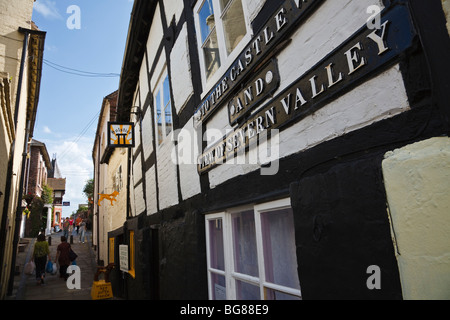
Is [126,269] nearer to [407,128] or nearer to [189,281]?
[189,281]

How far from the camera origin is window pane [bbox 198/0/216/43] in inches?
144

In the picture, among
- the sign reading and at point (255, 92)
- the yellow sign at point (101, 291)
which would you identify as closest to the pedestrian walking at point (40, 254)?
the yellow sign at point (101, 291)

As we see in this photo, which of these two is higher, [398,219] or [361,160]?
[361,160]

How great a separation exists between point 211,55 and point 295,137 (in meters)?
2.17

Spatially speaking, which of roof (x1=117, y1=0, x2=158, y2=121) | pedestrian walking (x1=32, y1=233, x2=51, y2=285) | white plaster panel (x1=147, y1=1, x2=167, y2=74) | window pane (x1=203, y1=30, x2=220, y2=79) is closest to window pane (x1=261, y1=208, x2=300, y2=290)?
window pane (x1=203, y1=30, x2=220, y2=79)

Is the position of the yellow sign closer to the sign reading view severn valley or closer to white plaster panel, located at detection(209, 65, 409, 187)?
the sign reading view severn valley

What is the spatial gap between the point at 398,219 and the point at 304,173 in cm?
74

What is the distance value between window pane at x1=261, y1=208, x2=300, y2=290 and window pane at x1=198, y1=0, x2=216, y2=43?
2.53 meters

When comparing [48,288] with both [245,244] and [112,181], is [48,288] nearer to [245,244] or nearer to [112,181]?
[112,181]

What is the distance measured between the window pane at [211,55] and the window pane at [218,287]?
250 cm

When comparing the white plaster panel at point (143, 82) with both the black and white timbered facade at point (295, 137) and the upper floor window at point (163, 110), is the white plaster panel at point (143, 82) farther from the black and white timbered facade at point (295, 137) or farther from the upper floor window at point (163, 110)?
the black and white timbered facade at point (295, 137)

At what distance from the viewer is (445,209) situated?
1.16 meters

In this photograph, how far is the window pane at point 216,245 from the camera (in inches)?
132
